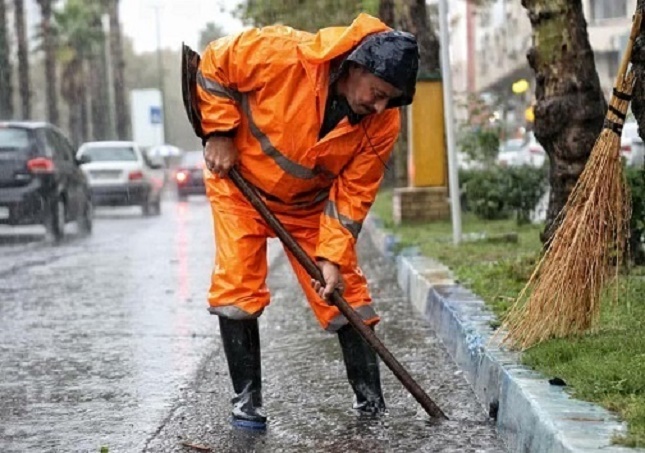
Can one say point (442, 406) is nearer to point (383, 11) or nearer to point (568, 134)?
point (568, 134)

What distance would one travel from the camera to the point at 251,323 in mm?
5508

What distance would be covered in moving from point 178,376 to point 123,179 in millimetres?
20728

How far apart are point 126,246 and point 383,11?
5.41 metres

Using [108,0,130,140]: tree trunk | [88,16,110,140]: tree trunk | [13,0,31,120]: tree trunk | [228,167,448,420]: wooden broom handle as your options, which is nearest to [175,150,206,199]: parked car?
[13,0,31,120]: tree trunk

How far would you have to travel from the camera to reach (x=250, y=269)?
5340 millimetres

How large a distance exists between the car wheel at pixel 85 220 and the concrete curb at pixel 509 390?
11519 mm

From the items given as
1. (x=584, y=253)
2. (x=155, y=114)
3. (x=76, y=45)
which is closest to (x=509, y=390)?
(x=584, y=253)

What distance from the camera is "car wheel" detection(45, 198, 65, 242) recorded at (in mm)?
18344

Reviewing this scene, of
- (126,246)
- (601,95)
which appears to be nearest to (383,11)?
(126,246)

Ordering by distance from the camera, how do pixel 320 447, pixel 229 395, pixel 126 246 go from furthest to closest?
pixel 126 246
pixel 229 395
pixel 320 447

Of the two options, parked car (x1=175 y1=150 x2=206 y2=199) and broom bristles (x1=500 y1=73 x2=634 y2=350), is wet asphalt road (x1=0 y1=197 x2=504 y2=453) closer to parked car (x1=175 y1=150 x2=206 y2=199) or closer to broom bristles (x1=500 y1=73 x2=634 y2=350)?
broom bristles (x1=500 y1=73 x2=634 y2=350)

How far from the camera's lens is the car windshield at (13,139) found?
714 inches

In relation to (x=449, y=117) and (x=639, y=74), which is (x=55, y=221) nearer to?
(x=449, y=117)

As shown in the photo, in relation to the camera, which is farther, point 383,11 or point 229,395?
point 383,11
